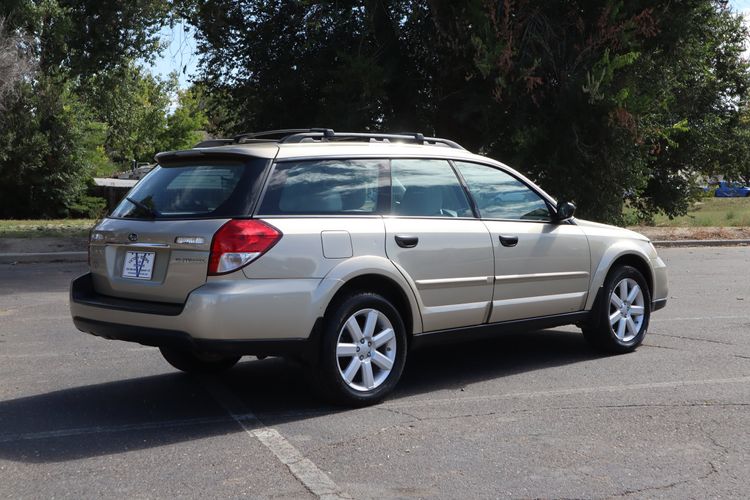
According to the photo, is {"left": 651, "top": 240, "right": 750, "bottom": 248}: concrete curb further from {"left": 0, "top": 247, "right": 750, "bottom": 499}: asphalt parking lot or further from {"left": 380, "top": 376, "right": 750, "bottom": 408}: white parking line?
{"left": 380, "top": 376, "right": 750, "bottom": 408}: white parking line

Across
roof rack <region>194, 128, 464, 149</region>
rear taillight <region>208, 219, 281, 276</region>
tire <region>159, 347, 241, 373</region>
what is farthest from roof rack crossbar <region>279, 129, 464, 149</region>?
tire <region>159, 347, 241, 373</region>

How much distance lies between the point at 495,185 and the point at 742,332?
331 cm

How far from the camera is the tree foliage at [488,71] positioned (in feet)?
59.2

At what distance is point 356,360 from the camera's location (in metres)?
6.01

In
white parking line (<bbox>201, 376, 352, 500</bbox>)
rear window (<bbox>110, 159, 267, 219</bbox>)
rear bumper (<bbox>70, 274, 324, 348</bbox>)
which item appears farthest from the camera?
rear window (<bbox>110, 159, 267, 219</bbox>)

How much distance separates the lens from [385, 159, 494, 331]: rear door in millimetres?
6344

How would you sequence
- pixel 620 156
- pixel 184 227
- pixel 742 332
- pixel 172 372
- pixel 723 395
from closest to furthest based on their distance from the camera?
1. pixel 184 227
2. pixel 723 395
3. pixel 172 372
4. pixel 742 332
5. pixel 620 156

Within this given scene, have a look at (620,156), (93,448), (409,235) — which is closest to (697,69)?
(620,156)

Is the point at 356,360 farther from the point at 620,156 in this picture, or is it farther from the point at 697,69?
the point at 697,69

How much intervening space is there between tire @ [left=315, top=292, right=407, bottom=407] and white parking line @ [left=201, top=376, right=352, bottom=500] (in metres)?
0.52

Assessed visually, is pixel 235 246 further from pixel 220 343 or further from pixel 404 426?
pixel 404 426

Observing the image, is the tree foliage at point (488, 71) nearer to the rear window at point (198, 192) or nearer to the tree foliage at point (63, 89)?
the tree foliage at point (63, 89)

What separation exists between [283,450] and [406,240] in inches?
70.1

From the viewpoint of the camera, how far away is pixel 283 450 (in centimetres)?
511
